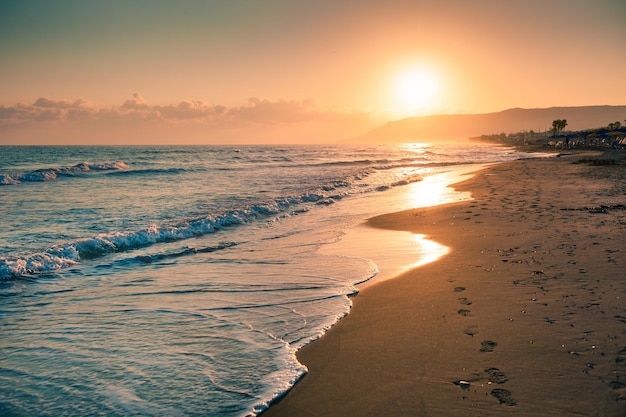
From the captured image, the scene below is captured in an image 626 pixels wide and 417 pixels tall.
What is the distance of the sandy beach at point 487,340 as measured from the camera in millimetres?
3867

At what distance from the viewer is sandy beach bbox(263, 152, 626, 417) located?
12.7ft

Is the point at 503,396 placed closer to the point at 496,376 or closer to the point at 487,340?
the point at 496,376

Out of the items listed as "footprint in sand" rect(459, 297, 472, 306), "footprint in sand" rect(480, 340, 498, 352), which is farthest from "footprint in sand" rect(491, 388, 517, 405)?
"footprint in sand" rect(459, 297, 472, 306)

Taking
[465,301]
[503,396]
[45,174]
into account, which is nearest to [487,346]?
[503,396]

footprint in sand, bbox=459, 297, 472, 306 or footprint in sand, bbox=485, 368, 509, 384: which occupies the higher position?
footprint in sand, bbox=459, 297, 472, 306

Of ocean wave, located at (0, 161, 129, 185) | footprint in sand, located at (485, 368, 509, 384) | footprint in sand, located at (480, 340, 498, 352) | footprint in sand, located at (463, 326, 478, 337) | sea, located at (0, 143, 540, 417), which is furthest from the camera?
ocean wave, located at (0, 161, 129, 185)

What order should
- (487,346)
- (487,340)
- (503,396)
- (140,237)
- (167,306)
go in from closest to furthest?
(503,396) < (487,346) < (487,340) < (167,306) < (140,237)

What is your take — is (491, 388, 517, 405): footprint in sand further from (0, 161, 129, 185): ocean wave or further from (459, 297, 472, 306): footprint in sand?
(0, 161, 129, 185): ocean wave

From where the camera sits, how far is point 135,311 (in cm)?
681

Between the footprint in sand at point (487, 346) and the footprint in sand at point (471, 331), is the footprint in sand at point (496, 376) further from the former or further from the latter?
the footprint in sand at point (471, 331)

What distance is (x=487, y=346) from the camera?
192 inches

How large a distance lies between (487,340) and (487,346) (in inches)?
6.5

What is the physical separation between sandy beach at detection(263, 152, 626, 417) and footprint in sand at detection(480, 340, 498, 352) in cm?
1

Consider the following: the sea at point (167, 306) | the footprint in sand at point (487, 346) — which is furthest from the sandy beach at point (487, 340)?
the sea at point (167, 306)
